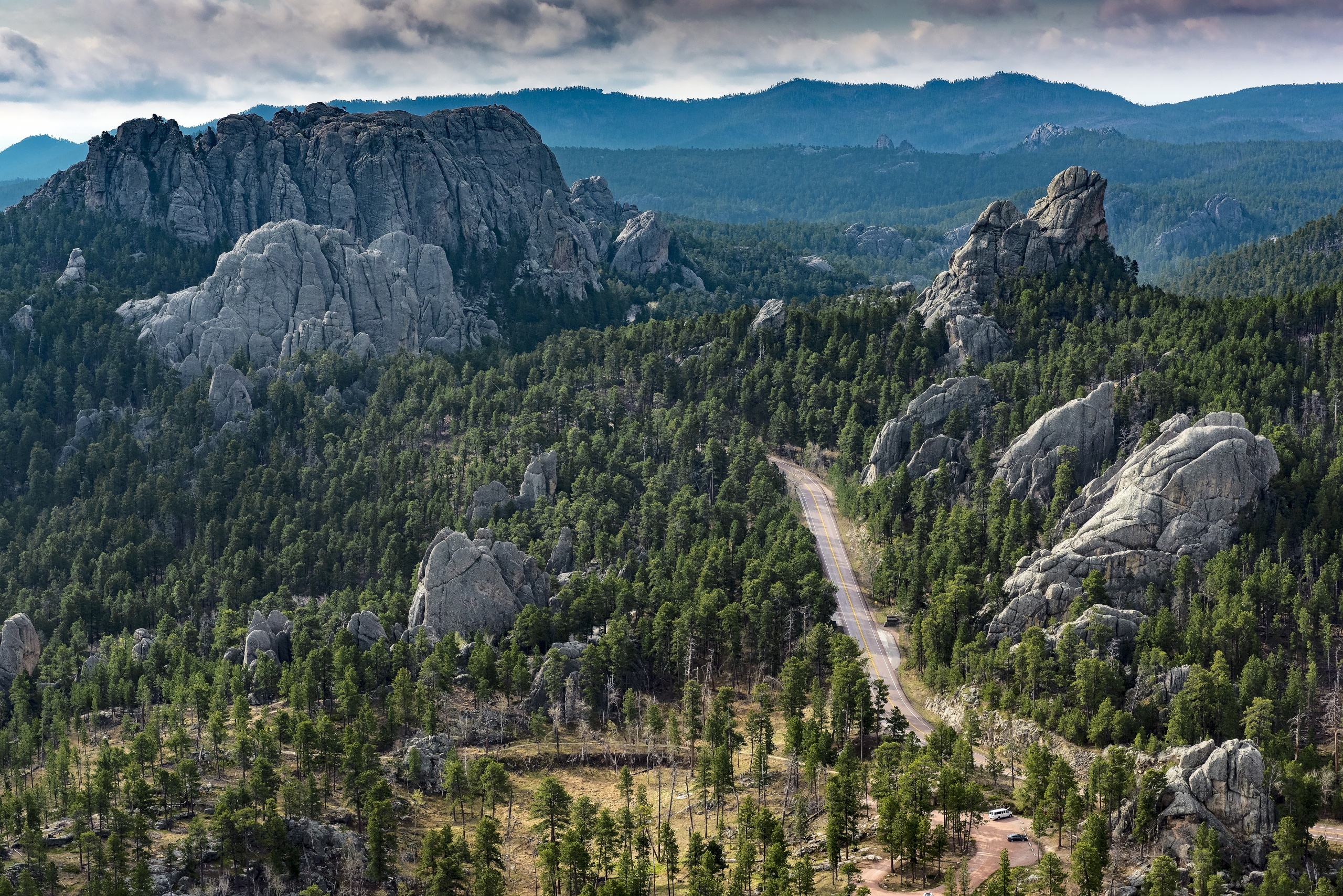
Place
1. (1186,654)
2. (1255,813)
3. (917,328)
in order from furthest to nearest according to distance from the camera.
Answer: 1. (917,328)
2. (1186,654)
3. (1255,813)

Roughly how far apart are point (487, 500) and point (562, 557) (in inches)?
832

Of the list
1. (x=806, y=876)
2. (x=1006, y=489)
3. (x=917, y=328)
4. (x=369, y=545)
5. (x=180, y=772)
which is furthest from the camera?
(x=917, y=328)

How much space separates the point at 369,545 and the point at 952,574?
260 feet

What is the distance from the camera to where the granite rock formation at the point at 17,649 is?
5600 inches

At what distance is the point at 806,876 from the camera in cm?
8375

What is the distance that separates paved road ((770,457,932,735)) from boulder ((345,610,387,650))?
50805 millimetres

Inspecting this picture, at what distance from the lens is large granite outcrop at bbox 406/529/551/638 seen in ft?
450

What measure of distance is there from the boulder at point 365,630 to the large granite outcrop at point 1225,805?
265 feet

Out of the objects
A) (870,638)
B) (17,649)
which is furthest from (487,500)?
(870,638)

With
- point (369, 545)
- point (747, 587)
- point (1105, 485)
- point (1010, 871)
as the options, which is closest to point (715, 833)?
point (1010, 871)

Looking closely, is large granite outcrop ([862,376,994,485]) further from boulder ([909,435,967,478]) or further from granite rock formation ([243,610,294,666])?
granite rock formation ([243,610,294,666])

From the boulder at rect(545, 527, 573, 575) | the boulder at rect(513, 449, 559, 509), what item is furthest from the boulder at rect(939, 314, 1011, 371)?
the boulder at rect(545, 527, 573, 575)

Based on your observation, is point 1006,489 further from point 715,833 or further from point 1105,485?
point 715,833

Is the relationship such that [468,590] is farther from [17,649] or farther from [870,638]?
[17,649]
